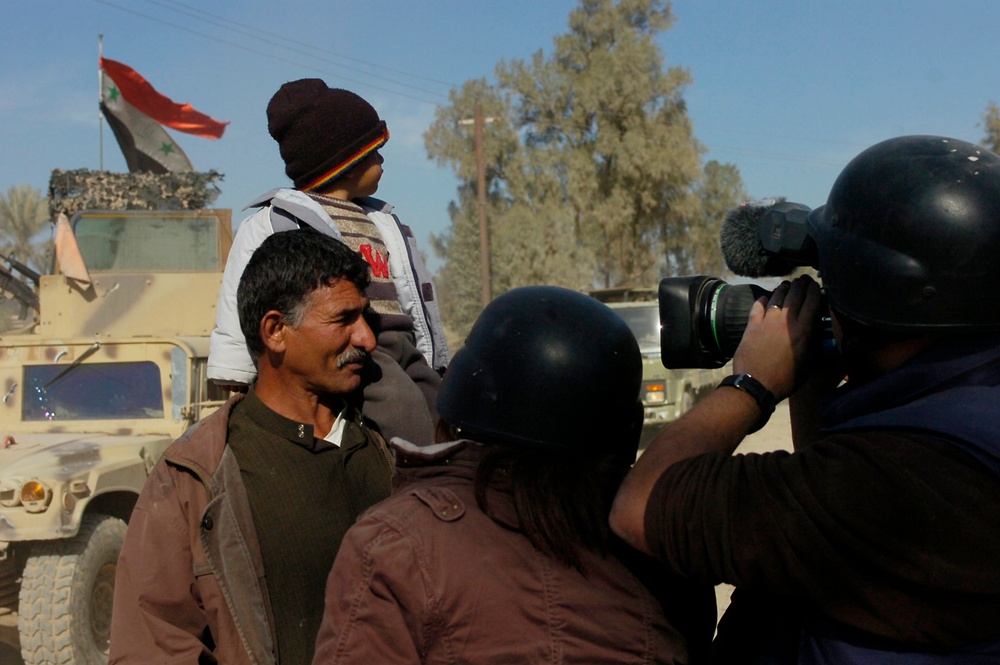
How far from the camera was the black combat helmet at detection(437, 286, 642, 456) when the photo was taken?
138cm

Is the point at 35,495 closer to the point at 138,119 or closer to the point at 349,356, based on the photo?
the point at 349,356

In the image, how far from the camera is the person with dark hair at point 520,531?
1272 mm

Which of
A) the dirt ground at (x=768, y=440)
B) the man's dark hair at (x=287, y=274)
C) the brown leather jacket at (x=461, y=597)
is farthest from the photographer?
the dirt ground at (x=768, y=440)

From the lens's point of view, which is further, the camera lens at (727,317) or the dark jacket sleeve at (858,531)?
the camera lens at (727,317)

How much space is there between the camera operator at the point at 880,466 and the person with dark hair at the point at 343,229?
1.03m

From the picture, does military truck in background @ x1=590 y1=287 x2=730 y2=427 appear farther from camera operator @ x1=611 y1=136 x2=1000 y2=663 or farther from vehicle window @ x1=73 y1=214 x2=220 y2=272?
camera operator @ x1=611 y1=136 x2=1000 y2=663

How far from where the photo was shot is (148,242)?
849 centimetres

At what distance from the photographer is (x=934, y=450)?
1143 mm

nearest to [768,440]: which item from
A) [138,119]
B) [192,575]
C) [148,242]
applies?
[148,242]

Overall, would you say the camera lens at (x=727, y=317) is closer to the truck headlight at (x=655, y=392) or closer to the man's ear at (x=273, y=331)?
the man's ear at (x=273, y=331)

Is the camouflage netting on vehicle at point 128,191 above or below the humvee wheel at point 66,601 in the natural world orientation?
above

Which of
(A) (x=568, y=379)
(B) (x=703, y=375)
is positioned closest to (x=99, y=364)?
(A) (x=568, y=379)

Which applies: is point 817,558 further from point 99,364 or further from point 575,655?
point 99,364

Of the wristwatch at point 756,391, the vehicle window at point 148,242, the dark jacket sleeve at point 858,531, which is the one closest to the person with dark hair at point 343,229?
the wristwatch at point 756,391
